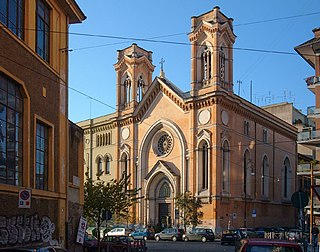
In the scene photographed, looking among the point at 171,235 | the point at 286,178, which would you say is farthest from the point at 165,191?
the point at 286,178

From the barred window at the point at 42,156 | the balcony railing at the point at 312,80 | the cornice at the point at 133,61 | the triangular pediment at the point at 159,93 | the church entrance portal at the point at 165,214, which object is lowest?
the church entrance portal at the point at 165,214

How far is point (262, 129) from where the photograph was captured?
220ft

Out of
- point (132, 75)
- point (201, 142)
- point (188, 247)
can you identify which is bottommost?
point (188, 247)

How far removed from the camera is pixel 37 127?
68.5 feet

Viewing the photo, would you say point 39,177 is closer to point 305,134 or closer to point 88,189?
point 88,189

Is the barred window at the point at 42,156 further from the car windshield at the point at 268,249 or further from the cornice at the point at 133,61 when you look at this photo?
the cornice at the point at 133,61

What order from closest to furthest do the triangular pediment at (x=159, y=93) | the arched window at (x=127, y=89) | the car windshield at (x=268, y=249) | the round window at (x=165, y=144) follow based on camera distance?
1. the car windshield at (x=268, y=249)
2. the triangular pediment at (x=159, y=93)
3. the round window at (x=165, y=144)
4. the arched window at (x=127, y=89)

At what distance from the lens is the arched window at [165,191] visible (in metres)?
63.5

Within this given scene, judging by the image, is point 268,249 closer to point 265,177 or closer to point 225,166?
point 225,166

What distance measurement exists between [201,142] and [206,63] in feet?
29.0

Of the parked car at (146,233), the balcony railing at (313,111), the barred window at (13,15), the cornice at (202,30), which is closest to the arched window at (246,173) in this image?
the parked car at (146,233)

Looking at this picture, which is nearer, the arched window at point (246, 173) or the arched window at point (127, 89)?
the arched window at point (246, 173)

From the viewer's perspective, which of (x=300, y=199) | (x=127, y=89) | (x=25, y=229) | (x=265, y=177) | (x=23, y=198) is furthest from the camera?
(x=127, y=89)

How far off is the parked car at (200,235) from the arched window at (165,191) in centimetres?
1108
